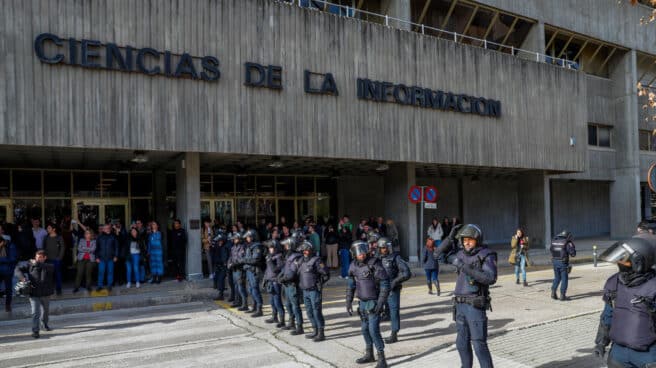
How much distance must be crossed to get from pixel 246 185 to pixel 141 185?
443 cm

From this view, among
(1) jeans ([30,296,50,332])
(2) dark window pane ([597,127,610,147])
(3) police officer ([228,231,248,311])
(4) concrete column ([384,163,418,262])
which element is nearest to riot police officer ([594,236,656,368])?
(3) police officer ([228,231,248,311])

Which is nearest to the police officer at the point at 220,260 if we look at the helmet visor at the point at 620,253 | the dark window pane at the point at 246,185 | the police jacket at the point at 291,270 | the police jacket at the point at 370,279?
the police jacket at the point at 291,270

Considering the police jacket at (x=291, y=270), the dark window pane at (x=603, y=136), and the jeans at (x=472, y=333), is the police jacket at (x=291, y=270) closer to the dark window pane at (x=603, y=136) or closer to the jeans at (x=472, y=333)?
the jeans at (x=472, y=333)

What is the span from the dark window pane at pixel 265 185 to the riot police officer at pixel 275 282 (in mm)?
12673

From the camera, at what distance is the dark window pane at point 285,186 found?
23.7m

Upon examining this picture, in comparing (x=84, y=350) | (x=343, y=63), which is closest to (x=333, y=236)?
(x=343, y=63)

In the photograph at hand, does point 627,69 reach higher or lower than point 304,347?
higher

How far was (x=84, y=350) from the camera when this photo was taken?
28.7 feet

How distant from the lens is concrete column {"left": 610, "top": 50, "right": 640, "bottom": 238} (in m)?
31.4

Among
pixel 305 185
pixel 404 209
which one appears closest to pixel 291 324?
pixel 404 209

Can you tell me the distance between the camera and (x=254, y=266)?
1117 centimetres

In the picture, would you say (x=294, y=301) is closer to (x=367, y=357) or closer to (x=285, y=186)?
(x=367, y=357)

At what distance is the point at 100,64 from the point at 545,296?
41.6ft

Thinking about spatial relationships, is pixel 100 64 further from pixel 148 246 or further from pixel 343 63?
pixel 343 63
